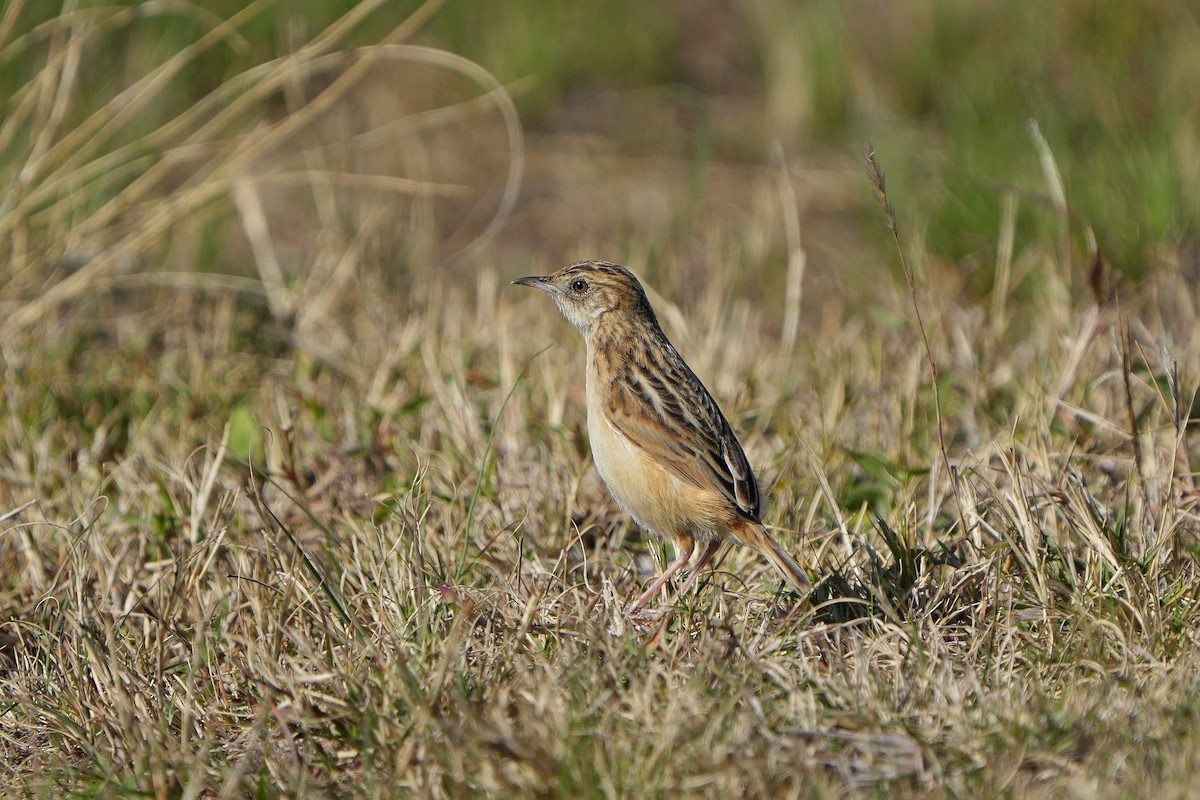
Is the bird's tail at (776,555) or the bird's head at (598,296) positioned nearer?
the bird's tail at (776,555)

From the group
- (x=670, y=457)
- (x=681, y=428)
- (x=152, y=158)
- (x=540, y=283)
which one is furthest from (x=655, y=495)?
(x=152, y=158)

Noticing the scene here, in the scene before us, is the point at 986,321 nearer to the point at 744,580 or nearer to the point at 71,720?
the point at 744,580

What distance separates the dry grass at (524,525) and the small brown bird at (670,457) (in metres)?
0.18

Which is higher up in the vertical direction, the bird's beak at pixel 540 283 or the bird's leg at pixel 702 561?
the bird's beak at pixel 540 283

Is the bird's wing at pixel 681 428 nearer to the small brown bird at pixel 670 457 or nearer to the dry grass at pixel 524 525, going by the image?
A: the small brown bird at pixel 670 457

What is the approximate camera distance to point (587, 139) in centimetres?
1076

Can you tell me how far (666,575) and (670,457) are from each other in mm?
426

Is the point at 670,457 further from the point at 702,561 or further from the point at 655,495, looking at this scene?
the point at 702,561

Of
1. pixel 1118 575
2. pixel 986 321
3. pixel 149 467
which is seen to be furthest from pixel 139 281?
pixel 1118 575

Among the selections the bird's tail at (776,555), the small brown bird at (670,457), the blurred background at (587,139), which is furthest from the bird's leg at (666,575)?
the blurred background at (587,139)

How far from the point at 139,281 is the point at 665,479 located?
384cm

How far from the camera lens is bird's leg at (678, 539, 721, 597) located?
450 cm

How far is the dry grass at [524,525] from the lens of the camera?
356cm

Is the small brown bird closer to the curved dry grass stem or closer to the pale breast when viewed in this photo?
the pale breast
